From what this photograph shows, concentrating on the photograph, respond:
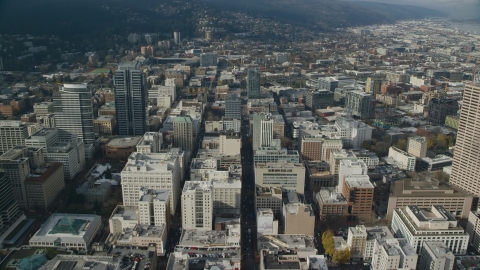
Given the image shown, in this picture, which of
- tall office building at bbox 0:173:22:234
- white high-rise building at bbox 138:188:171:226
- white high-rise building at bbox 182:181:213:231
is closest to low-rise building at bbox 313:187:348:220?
white high-rise building at bbox 182:181:213:231

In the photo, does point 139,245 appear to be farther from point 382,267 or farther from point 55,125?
point 55,125

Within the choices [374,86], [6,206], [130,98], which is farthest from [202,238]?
[374,86]

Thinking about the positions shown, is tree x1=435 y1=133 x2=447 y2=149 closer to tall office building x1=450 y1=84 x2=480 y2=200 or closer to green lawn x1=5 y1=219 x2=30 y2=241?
tall office building x1=450 y1=84 x2=480 y2=200

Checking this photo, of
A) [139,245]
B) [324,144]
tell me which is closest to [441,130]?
[324,144]

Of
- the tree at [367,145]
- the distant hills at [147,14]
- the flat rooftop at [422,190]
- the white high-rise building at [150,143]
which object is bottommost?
the tree at [367,145]

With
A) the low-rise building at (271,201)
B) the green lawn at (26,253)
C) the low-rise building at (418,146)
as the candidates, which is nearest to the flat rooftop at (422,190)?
the low-rise building at (271,201)

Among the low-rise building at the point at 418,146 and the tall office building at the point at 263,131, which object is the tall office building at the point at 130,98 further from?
the low-rise building at the point at 418,146

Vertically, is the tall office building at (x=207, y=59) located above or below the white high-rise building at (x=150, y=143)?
above
